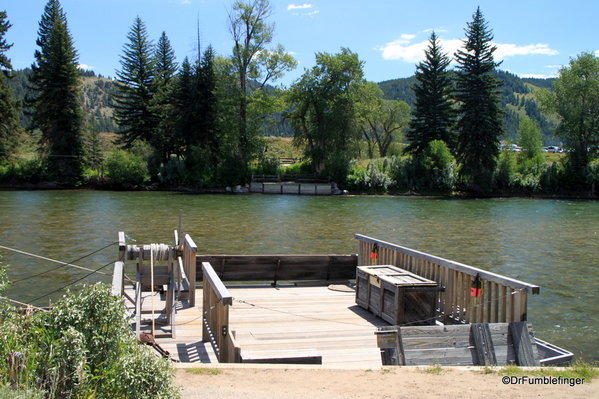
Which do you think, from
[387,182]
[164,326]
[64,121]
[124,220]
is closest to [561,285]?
[164,326]

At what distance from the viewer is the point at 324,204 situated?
38.7 m

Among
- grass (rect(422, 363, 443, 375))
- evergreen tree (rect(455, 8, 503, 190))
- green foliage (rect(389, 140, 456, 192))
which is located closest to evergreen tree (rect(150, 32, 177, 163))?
green foliage (rect(389, 140, 456, 192))

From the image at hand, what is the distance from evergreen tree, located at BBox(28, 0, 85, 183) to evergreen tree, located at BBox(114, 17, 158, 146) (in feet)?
18.9

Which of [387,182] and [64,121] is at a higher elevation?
[64,121]

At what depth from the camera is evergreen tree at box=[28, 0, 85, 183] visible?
5159cm

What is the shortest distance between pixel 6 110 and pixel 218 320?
177 feet

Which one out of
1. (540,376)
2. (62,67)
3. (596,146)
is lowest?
(540,376)

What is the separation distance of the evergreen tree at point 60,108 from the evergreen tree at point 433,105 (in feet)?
113

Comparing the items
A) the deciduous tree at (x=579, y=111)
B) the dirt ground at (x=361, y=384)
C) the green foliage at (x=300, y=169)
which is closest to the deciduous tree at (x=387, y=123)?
the green foliage at (x=300, y=169)

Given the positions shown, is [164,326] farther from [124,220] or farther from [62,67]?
[62,67]

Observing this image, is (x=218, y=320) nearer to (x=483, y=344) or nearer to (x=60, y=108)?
(x=483, y=344)

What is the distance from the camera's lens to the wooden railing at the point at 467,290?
6.02 meters

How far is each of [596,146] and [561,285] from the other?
4468 centimetres

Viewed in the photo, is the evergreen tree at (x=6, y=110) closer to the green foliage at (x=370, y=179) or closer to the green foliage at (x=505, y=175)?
the green foliage at (x=370, y=179)
